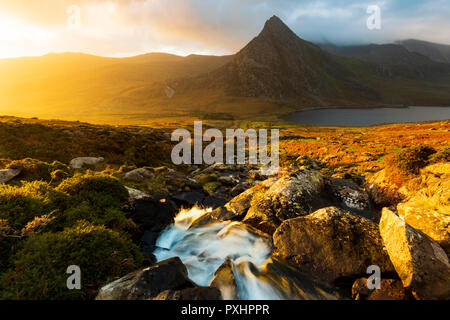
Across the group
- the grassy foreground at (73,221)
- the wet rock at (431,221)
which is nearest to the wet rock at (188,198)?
the grassy foreground at (73,221)

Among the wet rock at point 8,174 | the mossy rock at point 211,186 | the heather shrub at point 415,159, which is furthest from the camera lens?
the mossy rock at point 211,186

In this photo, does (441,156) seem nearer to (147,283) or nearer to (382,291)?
(382,291)

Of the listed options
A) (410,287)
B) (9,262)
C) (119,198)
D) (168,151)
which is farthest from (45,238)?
(168,151)

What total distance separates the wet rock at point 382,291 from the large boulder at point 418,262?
0.23 m

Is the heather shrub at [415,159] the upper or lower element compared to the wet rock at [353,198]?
upper

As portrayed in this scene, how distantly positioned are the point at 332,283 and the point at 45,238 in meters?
9.82

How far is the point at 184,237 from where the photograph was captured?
39.8 feet

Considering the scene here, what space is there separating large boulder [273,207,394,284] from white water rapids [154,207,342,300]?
0.63 m

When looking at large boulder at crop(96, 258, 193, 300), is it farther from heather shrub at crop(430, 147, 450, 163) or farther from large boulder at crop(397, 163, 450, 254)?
heather shrub at crop(430, 147, 450, 163)

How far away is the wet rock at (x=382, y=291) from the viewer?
6.37 metres

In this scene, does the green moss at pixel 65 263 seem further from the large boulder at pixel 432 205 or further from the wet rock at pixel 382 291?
the large boulder at pixel 432 205

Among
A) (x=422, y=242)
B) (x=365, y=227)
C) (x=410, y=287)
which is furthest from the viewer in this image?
(x=365, y=227)

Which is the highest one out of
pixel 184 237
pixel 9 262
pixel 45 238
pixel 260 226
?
pixel 45 238
